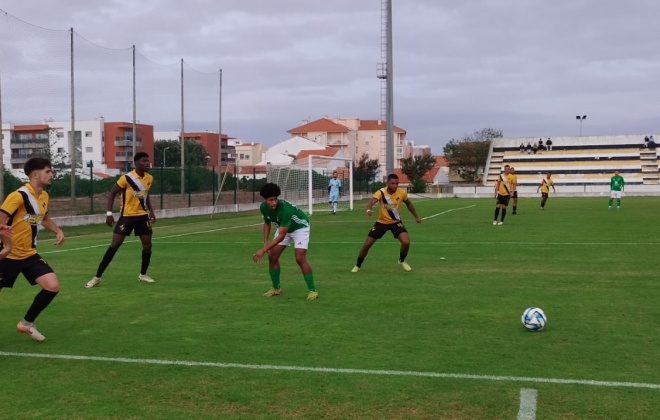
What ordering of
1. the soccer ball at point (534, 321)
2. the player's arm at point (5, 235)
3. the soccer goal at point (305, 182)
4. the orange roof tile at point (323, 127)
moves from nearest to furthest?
the player's arm at point (5, 235)
the soccer ball at point (534, 321)
the soccer goal at point (305, 182)
the orange roof tile at point (323, 127)

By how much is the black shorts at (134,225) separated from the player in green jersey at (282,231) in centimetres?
257

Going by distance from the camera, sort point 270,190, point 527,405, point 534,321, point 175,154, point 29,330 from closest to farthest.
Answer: point 527,405 → point 29,330 → point 534,321 → point 270,190 → point 175,154

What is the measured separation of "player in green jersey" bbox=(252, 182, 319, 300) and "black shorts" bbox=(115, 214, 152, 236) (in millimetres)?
2566

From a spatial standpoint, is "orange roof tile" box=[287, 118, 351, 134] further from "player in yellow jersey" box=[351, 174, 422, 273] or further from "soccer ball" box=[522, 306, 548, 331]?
"soccer ball" box=[522, 306, 548, 331]

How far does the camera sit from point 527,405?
5.23 metres

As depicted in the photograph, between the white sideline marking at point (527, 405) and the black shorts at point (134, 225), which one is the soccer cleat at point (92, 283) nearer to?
the black shorts at point (134, 225)

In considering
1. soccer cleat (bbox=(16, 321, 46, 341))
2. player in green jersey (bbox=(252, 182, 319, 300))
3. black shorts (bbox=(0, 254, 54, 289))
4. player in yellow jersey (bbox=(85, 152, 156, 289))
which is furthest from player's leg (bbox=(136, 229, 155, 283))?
black shorts (bbox=(0, 254, 54, 289))

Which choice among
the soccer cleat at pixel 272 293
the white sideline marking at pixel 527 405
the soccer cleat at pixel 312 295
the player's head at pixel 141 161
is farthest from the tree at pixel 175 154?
the white sideline marking at pixel 527 405

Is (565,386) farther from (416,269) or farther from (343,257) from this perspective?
(343,257)

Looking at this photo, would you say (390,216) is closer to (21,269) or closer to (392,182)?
(392,182)

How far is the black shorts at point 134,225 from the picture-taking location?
Result: 11227mm

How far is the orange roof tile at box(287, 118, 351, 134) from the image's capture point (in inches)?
4924

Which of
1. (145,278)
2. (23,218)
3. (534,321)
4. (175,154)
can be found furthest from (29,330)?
(175,154)

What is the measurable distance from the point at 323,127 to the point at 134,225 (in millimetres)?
115739
